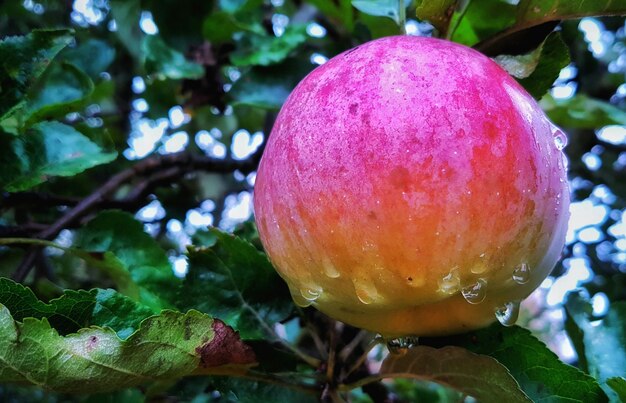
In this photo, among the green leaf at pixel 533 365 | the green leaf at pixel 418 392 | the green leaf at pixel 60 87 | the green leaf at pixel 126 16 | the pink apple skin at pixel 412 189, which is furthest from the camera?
the green leaf at pixel 418 392

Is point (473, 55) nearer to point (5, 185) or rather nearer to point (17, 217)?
point (5, 185)

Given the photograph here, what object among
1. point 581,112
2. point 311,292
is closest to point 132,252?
point 311,292

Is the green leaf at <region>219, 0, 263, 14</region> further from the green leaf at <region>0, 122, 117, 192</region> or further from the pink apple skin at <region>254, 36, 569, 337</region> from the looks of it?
the pink apple skin at <region>254, 36, 569, 337</region>

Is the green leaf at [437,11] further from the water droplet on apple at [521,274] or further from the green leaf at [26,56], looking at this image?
the green leaf at [26,56]

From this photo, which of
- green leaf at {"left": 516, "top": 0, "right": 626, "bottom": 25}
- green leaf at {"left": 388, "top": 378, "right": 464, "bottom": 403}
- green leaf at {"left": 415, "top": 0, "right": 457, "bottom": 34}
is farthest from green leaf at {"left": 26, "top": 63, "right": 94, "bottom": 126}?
green leaf at {"left": 388, "top": 378, "right": 464, "bottom": 403}

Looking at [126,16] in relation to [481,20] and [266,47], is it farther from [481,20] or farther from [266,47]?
[481,20]

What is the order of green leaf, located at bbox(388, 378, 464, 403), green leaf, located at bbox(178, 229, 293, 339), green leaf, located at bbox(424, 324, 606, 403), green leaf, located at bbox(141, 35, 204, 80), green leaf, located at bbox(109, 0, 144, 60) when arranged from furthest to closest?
1. green leaf, located at bbox(388, 378, 464, 403)
2. green leaf, located at bbox(109, 0, 144, 60)
3. green leaf, located at bbox(141, 35, 204, 80)
4. green leaf, located at bbox(178, 229, 293, 339)
5. green leaf, located at bbox(424, 324, 606, 403)

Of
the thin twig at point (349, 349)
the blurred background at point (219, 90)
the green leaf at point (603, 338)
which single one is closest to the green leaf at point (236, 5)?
the blurred background at point (219, 90)
